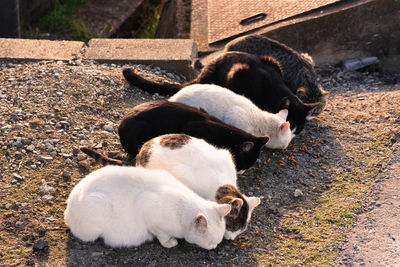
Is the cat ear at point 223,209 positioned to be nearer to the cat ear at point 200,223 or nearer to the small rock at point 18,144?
the cat ear at point 200,223

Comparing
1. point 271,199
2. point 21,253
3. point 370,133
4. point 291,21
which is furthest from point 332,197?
point 291,21

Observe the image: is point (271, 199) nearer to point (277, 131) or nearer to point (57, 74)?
point (277, 131)

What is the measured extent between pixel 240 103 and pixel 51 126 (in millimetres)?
1955

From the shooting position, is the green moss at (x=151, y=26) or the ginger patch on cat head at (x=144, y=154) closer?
the ginger patch on cat head at (x=144, y=154)

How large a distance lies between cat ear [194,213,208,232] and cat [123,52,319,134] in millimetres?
2204

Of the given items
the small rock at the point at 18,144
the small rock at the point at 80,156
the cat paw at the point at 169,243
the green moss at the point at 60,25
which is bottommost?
the green moss at the point at 60,25

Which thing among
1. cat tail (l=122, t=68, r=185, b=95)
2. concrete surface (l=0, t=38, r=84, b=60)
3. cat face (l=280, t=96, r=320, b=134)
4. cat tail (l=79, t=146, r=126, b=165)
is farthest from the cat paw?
concrete surface (l=0, t=38, r=84, b=60)

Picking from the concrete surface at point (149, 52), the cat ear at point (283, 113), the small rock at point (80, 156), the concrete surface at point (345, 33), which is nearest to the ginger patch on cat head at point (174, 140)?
the small rock at point (80, 156)

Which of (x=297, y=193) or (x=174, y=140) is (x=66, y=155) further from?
(x=297, y=193)

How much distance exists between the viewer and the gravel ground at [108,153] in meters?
3.74

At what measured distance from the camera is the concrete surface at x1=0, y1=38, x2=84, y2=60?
250 inches

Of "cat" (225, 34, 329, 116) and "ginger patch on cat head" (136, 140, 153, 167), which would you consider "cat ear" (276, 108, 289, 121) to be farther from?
"ginger patch on cat head" (136, 140, 153, 167)

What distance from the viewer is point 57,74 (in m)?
5.83

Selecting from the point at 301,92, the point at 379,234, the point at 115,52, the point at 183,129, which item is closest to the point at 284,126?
the point at 183,129
